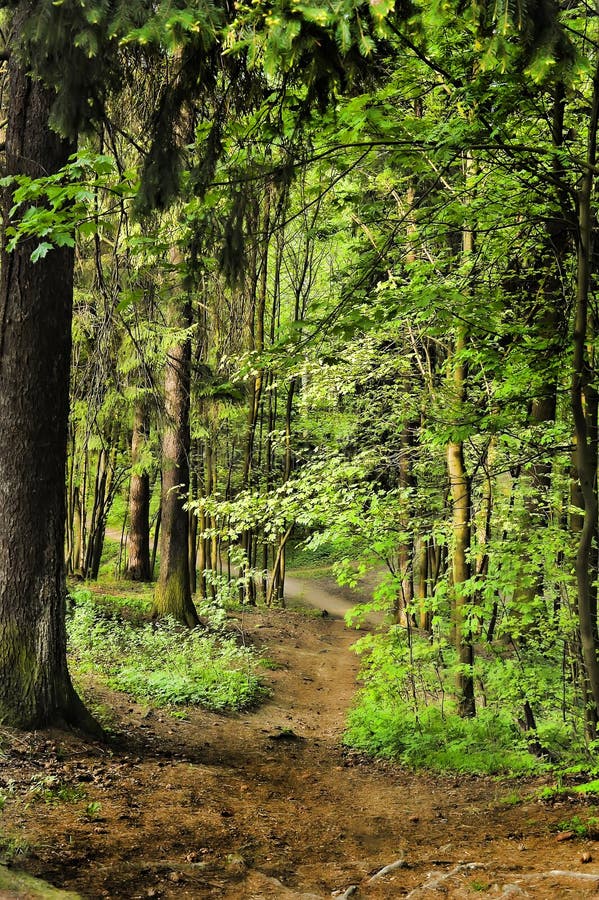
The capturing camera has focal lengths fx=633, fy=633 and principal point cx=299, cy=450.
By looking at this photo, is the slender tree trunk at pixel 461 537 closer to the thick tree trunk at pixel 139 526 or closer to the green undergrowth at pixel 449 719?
the green undergrowth at pixel 449 719

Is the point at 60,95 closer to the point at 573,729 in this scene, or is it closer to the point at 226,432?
the point at 573,729

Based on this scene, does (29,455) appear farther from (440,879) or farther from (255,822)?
(440,879)

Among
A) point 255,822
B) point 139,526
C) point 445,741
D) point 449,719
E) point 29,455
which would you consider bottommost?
point 445,741

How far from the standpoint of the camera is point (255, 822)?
4.91 m

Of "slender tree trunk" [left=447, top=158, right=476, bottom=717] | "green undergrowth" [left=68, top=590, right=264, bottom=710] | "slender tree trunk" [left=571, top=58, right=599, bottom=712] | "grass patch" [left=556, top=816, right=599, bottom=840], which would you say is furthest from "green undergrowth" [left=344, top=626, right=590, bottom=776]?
"slender tree trunk" [left=571, top=58, right=599, bottom=712]

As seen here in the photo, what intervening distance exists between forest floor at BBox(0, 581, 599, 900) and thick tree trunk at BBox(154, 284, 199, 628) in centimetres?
394

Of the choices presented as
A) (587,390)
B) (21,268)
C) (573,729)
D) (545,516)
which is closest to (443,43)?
(587,390)

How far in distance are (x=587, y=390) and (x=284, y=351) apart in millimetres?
2719

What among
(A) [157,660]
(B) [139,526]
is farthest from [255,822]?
(B) [139,526]

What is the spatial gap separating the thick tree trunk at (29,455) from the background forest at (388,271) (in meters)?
0.32

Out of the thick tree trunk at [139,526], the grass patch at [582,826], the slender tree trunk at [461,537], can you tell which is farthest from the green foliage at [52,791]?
the thick tree trunk at [139,526]

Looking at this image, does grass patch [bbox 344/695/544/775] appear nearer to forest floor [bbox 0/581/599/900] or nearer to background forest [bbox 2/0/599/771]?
background forest [bbox 2/0/599/771]

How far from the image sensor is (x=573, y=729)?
6.42 m

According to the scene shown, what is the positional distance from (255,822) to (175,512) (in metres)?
7.85
